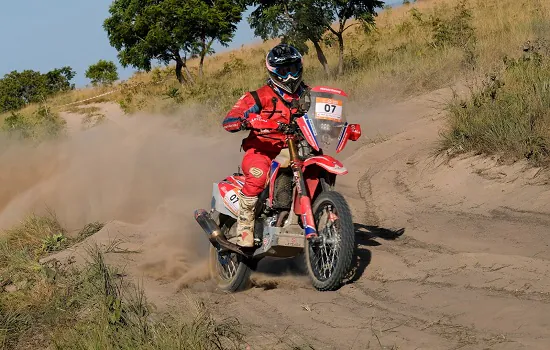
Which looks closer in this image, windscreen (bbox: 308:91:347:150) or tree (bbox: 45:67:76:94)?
windscreen (bbox: 308:91:347:150)

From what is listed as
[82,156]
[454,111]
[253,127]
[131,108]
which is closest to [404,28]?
[131,108]

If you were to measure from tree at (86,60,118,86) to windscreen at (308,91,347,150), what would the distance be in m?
45.9

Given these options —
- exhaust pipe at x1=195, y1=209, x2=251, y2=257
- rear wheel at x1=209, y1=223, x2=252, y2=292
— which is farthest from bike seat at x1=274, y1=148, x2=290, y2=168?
rear wheel at x1=209, y1=223, x2=252, y2=292

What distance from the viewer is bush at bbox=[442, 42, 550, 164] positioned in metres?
7.99

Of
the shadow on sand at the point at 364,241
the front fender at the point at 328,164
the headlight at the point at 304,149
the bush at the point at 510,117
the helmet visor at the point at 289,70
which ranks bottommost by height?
the shadow on sand at the point at 364,241

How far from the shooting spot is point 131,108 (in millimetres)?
25719

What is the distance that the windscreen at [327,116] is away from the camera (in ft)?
19.6

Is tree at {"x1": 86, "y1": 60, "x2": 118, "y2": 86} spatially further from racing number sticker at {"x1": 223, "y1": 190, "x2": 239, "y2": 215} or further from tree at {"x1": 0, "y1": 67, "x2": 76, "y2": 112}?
racing number sticker at {"x1": 223, "y1": 190, "x2": 239, "y2": 215}

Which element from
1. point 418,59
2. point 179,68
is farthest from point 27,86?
point 418,59

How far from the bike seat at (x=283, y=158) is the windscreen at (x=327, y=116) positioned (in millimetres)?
345

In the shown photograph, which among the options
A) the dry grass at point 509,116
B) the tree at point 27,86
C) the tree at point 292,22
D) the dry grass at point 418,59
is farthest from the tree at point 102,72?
the dry grass at point 509,116

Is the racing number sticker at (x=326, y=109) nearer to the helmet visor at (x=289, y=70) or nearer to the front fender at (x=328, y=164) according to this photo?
the front fender at (x=328, y=164)

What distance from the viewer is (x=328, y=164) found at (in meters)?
5.89

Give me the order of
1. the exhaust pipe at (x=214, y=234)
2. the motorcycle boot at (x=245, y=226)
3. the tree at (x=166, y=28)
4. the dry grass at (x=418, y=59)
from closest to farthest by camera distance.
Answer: the motorcycle boot at (x=245, y=226) → the exhaust pipe at (x=214, y=234) → the dry grass at (x=418, y=59) → the tree at (x=166, y=28)
